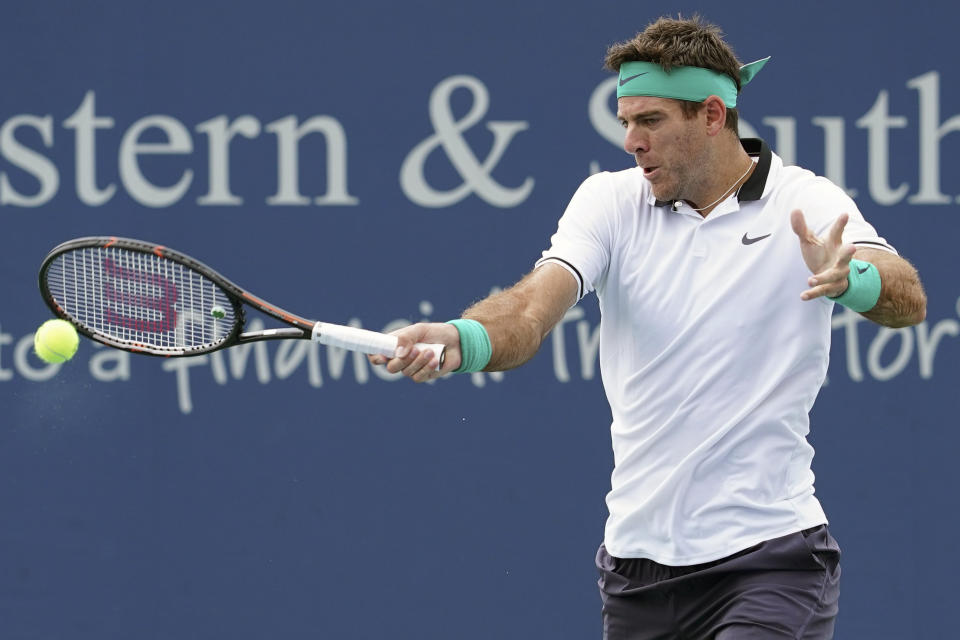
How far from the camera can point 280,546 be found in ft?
16.1

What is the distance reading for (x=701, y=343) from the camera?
3074 millimetres

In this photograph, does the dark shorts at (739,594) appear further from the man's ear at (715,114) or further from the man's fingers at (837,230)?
the man's ear at (715,114)

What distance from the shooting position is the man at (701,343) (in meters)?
3.03

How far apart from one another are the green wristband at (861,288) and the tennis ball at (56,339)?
1.79 metres

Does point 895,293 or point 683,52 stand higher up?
point 683,52

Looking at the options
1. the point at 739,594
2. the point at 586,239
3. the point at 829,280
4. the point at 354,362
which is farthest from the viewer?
the point at 354,362

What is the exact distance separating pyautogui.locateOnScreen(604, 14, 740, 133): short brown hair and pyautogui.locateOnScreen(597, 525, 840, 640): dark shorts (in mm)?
997

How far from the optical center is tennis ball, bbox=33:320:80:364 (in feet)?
10.9

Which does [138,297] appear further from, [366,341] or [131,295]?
[366,341]

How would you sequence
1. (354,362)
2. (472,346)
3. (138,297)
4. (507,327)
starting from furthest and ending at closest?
(354,362)
(138,297)
(507,327)
(472,346)

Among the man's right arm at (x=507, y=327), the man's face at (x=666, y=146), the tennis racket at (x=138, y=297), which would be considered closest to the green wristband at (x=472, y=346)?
the man's right arm at (x=507, y=327)

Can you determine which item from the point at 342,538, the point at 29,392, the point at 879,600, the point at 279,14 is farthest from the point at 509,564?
the point at 279,14

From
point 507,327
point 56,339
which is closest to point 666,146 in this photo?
point 507,327

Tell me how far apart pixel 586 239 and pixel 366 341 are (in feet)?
2.14
